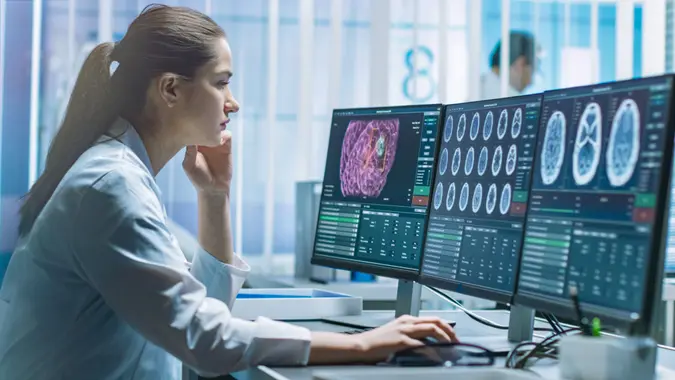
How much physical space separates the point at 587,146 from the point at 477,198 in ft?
1.19

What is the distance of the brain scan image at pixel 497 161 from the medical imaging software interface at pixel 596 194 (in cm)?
13

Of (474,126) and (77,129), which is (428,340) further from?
(77,129)

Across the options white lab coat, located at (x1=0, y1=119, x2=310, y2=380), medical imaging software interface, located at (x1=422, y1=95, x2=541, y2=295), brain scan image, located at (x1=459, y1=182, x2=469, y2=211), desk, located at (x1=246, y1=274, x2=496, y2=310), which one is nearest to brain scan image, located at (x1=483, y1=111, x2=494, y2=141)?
medical imaging software interface, located at (x1=422, y1=95, x2=541, y2=295)

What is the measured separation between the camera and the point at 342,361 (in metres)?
1.50

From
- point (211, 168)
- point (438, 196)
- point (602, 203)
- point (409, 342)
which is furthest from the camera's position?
point (211, 168)

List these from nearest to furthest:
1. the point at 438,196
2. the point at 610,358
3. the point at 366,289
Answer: the point at 610,358 → the point at 438,196 → the point at 366,289

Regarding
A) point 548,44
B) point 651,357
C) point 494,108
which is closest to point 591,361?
point 651,357

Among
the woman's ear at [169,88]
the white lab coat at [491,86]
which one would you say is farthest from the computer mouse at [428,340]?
the white lab coat at [491,86]

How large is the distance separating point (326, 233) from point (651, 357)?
971mm

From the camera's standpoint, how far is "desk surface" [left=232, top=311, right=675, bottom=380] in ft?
4.70

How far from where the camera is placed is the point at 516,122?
1721 mm

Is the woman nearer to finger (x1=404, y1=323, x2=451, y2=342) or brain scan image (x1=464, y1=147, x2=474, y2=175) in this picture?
finger (x1=404, y1=323, x2=451, y2=342)

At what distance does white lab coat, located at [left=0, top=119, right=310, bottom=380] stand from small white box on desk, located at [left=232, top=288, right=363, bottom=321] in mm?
374

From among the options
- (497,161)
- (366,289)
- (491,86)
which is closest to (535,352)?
(497,161)
